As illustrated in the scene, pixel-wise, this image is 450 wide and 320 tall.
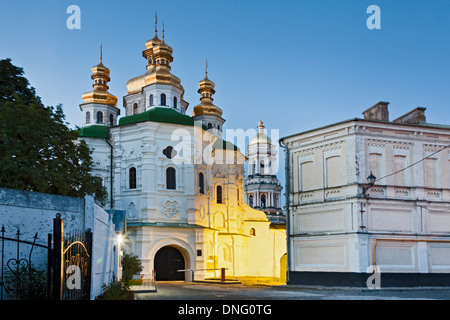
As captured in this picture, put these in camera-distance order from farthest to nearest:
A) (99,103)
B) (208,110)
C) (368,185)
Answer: (208,110) < (99,103) < (368,185)

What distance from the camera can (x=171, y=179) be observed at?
3778 cm

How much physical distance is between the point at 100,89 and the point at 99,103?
1.59 meters

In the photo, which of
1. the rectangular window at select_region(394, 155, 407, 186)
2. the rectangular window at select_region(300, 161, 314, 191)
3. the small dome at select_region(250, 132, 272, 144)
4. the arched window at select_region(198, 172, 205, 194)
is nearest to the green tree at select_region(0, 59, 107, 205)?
the rectangular window at select_region(300, 161, 314, 191)

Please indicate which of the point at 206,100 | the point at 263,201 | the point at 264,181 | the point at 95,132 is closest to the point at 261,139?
the point at 264,181

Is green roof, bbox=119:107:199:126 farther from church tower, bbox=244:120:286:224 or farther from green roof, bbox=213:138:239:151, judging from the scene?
church tower, bbox=244:120:286:224

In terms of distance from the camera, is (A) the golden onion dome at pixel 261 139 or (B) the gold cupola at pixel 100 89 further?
(A) the golden onion dome at pixel 261 139

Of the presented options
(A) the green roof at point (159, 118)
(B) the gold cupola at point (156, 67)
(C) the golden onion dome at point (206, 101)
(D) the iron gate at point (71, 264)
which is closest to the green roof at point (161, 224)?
(A) the green roof at point (159, 118)

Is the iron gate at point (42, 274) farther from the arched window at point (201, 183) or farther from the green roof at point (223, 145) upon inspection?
the green roof at point (223, 145)

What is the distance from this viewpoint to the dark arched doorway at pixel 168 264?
37844 mm

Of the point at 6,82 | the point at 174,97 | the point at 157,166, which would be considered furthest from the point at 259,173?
the point at 6,82

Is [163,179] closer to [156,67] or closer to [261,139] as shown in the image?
[156,67]

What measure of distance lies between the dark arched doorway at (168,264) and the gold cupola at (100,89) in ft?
49.0
